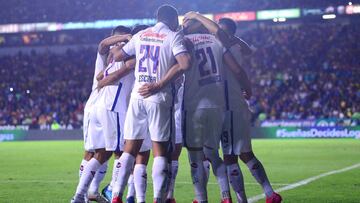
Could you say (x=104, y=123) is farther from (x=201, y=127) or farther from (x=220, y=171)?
(x=220, y=171)

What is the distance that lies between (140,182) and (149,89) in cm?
102

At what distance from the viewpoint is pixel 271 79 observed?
1597 inches

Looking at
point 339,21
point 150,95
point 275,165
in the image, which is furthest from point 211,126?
point 339,21

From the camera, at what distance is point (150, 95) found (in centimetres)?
780

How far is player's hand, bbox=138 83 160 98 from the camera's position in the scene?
25.4 feet

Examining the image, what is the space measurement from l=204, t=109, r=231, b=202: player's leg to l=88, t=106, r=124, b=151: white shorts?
1.20m

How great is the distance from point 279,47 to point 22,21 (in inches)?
726

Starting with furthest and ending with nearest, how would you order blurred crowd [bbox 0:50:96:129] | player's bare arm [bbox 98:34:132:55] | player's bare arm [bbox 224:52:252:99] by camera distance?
blurred crowd [bbox 0:50:96:129] < player's bare arm [bbox 98:34:132:55] < player's bare arm [bbox 224:52:252:99]

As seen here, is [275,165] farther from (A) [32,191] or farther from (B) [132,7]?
(B) [132,7]

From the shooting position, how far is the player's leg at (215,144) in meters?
8.12

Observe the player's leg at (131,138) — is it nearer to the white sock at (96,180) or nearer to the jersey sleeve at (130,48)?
the jersey sleeve at (130,48)

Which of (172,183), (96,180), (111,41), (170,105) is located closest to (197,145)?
(170,105)

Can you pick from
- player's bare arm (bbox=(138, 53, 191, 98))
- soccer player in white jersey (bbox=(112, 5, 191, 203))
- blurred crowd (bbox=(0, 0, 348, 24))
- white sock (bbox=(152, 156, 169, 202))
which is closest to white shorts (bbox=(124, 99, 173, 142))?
soccer player in white jersey (bbox=(112, 5, 191, 203))

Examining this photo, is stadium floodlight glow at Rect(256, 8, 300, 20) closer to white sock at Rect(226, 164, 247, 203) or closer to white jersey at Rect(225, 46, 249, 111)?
white jersey at Rect(225, 46, 249, 111)
